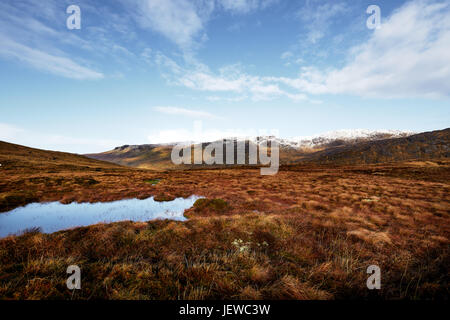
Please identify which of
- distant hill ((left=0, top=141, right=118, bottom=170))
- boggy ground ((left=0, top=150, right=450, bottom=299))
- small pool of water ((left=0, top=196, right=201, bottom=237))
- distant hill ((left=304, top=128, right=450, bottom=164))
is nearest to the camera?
boggy ground ((left=0, top=150, right=450, bottom=299))

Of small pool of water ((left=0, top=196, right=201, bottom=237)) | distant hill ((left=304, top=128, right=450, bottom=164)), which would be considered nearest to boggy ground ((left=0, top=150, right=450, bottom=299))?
small pool of water ((left=0, top=196, right=201, bottom=237))

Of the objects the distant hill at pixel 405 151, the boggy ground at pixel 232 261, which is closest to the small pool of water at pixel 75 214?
the boggy ground at pixel 232 261

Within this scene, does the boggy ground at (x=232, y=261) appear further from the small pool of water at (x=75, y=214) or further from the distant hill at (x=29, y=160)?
the distant hill at (x=29, y=160)

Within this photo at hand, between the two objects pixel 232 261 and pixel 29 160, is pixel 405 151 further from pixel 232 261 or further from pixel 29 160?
pixel 29 160

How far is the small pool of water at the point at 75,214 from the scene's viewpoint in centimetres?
1122

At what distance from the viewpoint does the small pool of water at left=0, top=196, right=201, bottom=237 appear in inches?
442

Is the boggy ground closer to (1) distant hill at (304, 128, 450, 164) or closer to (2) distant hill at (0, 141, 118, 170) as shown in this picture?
(2) distant hill at (0, 141, 118, 170)

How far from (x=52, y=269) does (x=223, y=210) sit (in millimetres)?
11529

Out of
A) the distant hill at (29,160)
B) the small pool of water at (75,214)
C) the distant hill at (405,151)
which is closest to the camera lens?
the small pool of water at (75,214)


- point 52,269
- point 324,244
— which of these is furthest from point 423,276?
point 52,269
